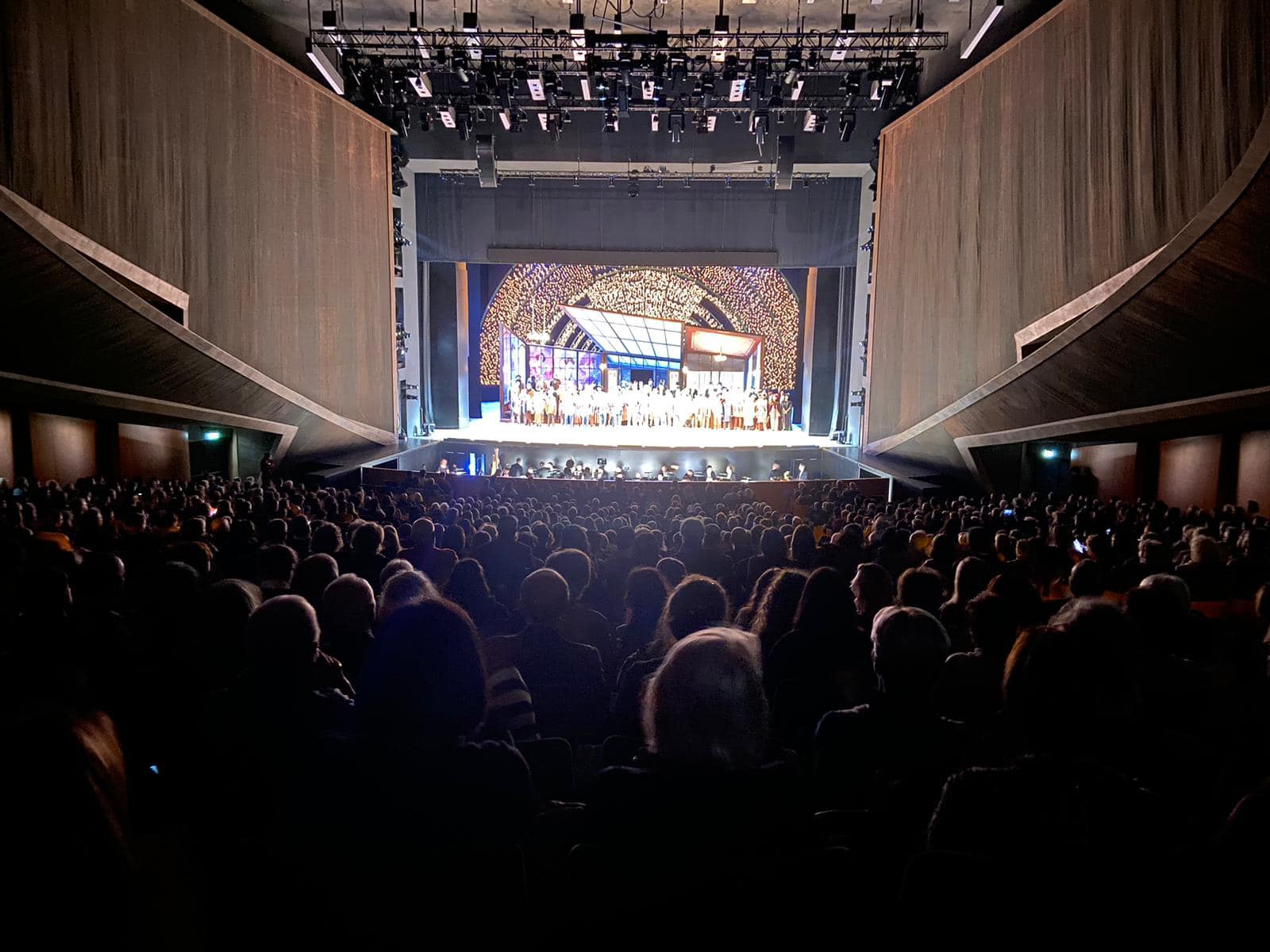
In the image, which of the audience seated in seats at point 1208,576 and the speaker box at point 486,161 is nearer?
the audience seated in seats at point 1208,576

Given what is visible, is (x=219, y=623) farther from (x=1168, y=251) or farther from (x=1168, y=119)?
(x=1168, y=119)

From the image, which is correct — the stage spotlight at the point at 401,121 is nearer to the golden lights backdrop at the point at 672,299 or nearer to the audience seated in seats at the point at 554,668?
the golden lights backdrop at the point at 672,299

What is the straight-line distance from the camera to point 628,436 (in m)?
19.3

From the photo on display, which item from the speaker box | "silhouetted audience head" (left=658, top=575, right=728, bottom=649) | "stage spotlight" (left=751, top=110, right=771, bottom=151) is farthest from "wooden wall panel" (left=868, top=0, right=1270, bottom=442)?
"silhouetted audience head" (left=658, top=575, right=728, bottom=649)

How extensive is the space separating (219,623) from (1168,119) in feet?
32.3

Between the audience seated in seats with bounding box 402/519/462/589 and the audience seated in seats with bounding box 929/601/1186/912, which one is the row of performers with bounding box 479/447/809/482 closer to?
the audience seated in seats with bounding box 402/519/462/589

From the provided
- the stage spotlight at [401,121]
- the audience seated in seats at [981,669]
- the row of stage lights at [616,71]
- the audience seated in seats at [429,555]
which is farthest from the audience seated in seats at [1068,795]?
the stage spotlight at [401,121]

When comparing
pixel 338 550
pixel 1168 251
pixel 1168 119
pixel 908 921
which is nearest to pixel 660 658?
pixel 908 921

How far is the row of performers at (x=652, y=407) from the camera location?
853 inches

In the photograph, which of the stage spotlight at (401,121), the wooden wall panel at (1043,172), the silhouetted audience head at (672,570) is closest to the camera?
the silhouetted audience head at (672,570)

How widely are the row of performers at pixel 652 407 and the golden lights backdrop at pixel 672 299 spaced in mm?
794

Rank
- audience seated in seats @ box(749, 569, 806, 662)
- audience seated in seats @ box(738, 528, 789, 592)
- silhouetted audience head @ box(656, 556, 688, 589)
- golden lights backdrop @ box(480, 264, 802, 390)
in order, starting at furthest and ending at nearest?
golden lights backdrop @ box(480, 264, 802, 390) < audience seated in seats @ box(738, 528, 789, 592) < silhouetted audience head @ box(656, 556, 688, 589) < audience seated in seats @ box(749, 569, 806, 662)

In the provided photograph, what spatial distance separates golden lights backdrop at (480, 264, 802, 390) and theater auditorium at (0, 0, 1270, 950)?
4.7 inches

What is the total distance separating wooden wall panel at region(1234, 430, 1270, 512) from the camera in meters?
10.7
